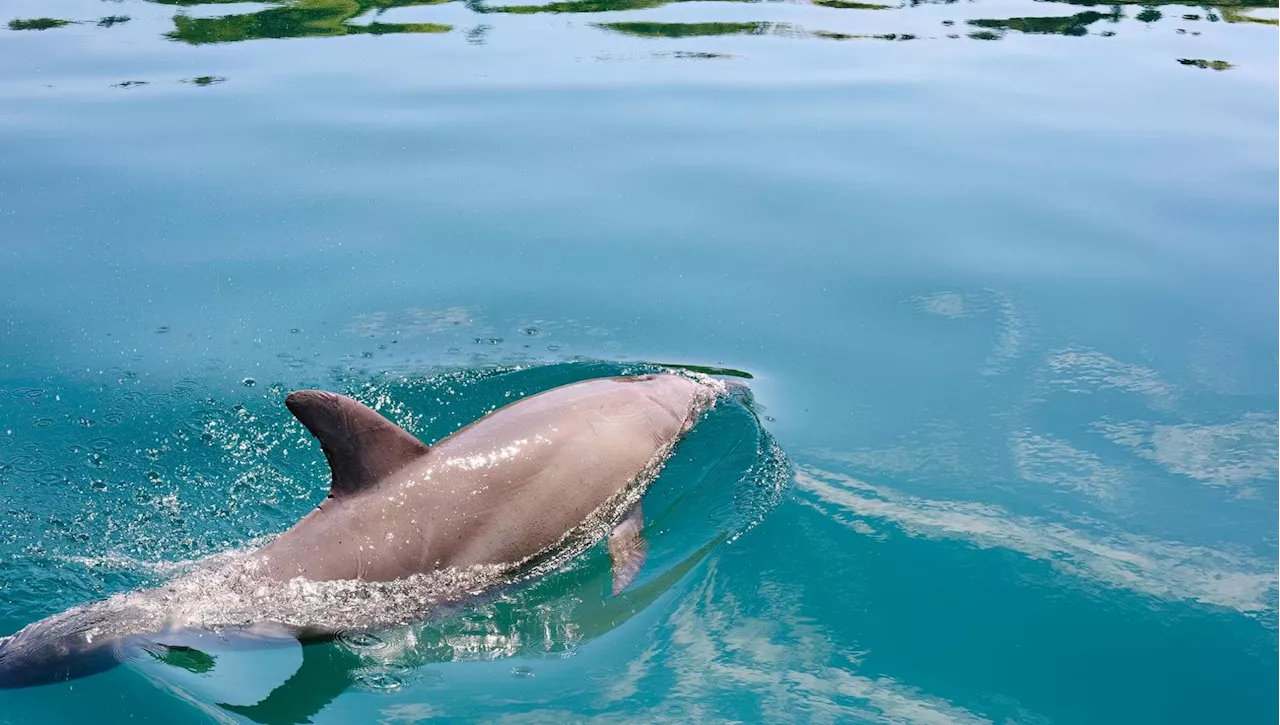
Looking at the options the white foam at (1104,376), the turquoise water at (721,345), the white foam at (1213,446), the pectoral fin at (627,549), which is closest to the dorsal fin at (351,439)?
the turquoise water at (721,345)

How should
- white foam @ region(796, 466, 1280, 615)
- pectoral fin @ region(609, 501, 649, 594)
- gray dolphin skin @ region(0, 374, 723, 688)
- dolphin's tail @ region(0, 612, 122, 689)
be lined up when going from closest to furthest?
dolphin's tail @ region(0, 612, 122, 689) → gray dolphin skin @ region(0, 374, 723, 688) → white foam @ region(796, 466, 1280, 615) → pectoral fin @ region(609, 501, 649, 594)

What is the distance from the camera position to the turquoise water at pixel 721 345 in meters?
6.81

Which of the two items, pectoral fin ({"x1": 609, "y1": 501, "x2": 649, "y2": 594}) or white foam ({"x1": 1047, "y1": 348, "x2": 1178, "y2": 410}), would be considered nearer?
pectoral fin ({"x1": 609, "y1": 501, "x2": 649, "y2": 594})

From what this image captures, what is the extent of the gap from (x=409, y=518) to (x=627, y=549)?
1.42 meters

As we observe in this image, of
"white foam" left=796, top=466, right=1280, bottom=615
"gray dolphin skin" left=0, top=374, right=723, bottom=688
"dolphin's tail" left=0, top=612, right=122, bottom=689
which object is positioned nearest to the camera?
"dolphin's tail" left=0, top=612, right=122, bottom=689

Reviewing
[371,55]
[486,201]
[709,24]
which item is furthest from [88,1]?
[486,201]

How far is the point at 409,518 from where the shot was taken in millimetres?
7480

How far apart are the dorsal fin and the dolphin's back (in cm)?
6

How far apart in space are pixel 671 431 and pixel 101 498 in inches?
160

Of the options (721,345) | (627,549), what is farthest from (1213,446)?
(627,549)

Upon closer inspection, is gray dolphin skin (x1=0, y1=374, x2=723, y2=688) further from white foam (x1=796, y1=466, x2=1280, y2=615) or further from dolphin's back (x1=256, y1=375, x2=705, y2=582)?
white foam (x1=796, y1=466, x2=1280, y2=615)

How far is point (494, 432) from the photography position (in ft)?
27.1

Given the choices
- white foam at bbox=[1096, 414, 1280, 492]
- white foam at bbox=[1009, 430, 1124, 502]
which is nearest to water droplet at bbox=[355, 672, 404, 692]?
white foam at bbox=[1009, 430, 1124, 502]

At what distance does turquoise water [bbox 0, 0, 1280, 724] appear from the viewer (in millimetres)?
6812
